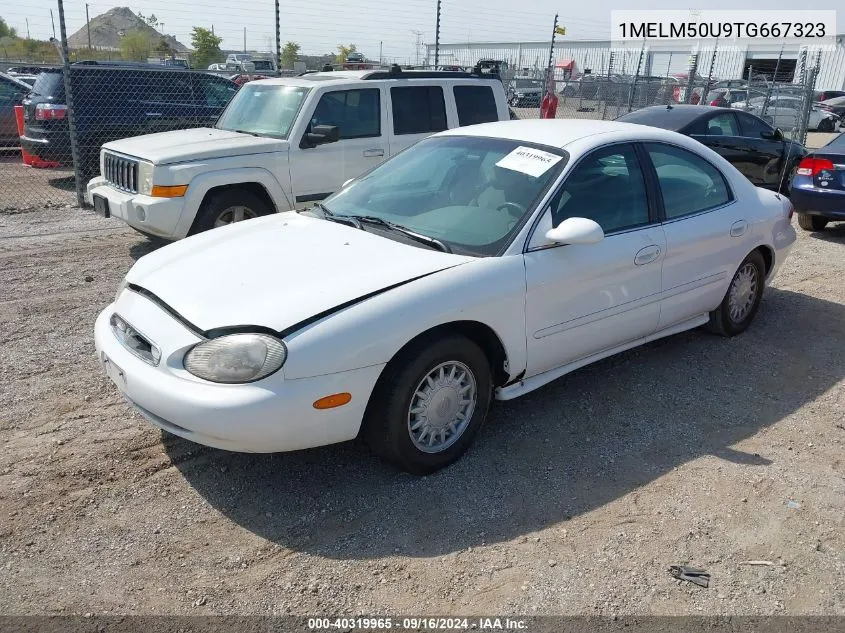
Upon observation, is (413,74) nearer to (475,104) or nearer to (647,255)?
(475,104)

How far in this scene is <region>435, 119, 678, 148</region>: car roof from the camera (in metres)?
A: 4.28

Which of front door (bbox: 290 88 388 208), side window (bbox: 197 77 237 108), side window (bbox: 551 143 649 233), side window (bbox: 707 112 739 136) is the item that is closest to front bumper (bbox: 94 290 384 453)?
side window (bbox: 551 143 649 233)

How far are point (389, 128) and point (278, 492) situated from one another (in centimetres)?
523

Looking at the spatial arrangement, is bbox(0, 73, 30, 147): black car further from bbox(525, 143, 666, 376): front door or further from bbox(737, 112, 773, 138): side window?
bbox(525, 143, 666, 376): front door

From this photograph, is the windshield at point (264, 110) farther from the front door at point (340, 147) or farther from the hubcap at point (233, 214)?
the hubcap at point (233, 214)

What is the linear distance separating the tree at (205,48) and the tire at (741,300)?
40.0 m

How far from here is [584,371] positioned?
4.87m

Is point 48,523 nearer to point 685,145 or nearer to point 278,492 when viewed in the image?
point 278,492

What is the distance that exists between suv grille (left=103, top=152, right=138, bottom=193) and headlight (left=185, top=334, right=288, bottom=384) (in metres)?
4.30

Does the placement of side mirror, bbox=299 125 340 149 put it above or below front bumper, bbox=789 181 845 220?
above

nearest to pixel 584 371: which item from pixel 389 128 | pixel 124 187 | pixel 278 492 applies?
pixel 278 492

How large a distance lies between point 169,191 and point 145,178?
0.32m

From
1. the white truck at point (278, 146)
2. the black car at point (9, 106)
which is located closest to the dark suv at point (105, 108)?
the black car at point (9, 106)

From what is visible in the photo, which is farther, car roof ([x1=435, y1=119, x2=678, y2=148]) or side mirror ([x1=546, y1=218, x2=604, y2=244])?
car roof ([x1=435, y1=119, x2=678, y2=148])
